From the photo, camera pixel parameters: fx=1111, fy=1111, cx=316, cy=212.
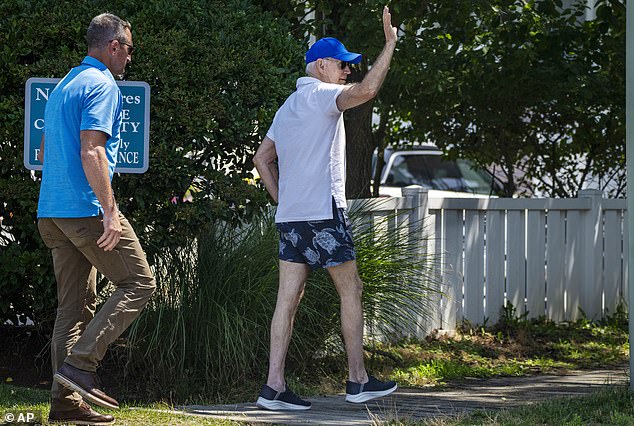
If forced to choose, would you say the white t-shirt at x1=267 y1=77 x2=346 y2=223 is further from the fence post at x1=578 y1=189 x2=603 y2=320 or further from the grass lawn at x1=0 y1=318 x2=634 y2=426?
the fence post at x1=578 y1=189 x2=603 y2=320

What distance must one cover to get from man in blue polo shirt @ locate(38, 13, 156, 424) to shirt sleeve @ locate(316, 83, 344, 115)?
3.36 feet

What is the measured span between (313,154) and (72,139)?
1.28m

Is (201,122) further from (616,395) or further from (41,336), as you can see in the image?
(616,395)

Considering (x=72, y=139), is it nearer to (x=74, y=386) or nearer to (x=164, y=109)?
(x=74, y=386)

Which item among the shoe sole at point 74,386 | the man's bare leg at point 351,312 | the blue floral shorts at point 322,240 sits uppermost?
Result: the blue floral shorts at point 322,240

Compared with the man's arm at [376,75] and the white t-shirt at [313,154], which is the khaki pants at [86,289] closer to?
the white t-shirt at [313,154]

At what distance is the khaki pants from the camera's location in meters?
5.25

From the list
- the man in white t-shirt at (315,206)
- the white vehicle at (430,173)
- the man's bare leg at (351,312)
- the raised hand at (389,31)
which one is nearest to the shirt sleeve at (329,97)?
the man in white t-shirt at (315,206)

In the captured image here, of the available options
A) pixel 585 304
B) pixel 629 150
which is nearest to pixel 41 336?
pixel 629 150

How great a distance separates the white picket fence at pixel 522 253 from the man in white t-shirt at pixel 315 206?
2.64 metres

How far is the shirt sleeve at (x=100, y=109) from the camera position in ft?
16.8

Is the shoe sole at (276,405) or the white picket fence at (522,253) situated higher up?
the white picket fence at (522,253)

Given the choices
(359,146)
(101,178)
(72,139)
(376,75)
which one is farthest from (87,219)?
(359,146)

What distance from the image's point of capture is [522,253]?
32.4 feet
